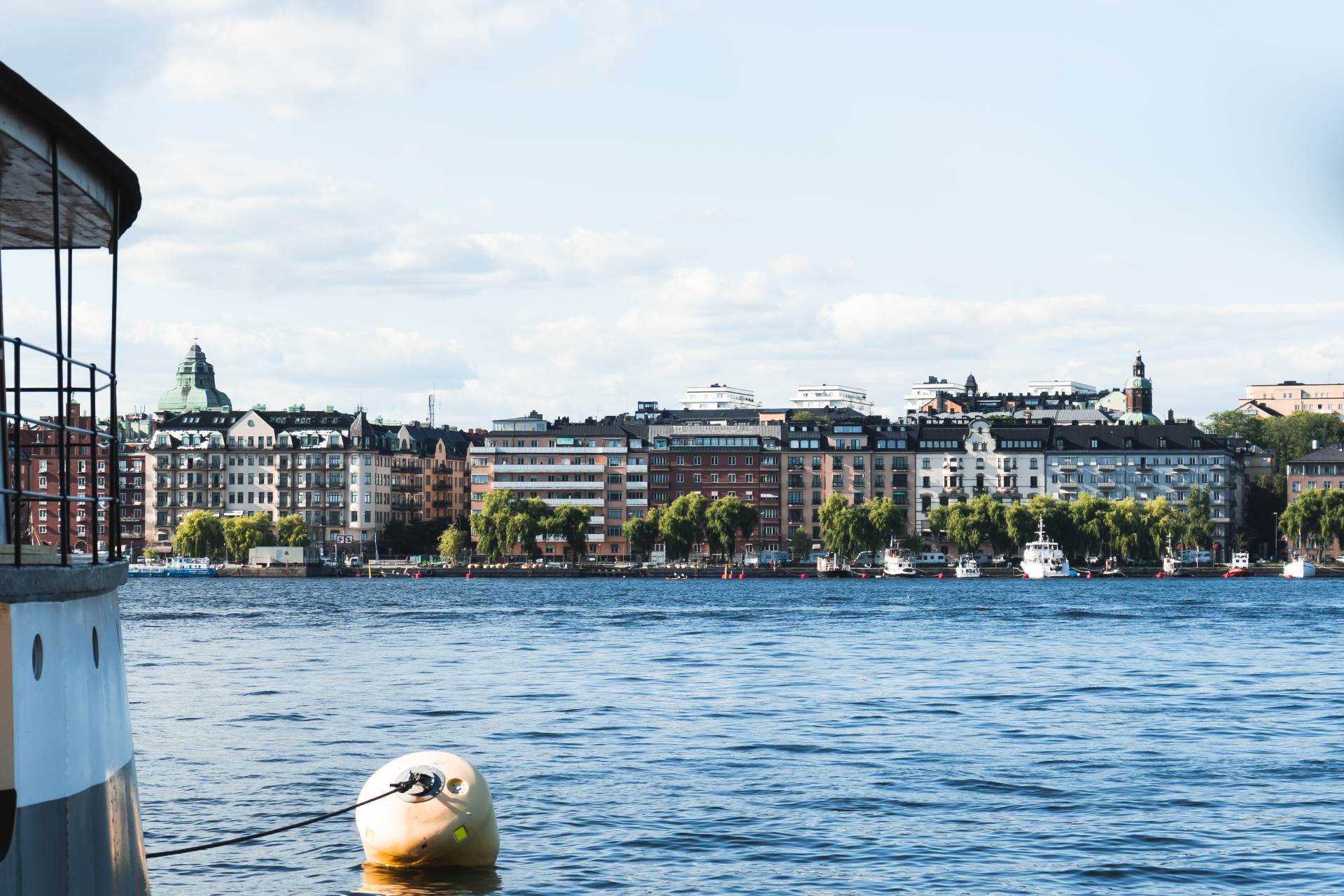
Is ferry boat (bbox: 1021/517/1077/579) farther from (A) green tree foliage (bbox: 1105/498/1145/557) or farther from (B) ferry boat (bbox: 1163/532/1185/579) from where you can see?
(B) ferry boat (bbox: 1163/532/1185/579)

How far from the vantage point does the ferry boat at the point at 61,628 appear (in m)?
11.6

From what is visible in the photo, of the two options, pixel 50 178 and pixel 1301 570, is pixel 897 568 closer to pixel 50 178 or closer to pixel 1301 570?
pixel 1301 570

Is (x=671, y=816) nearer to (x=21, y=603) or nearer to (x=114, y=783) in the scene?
(x=114, y=783)

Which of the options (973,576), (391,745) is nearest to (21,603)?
(391,745)

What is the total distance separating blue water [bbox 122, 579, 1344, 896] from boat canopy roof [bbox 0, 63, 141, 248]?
29.9 feet

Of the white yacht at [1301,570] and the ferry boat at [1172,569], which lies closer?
the white yacht at [1301,570]

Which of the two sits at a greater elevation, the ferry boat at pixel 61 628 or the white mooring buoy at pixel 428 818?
the ferry boat at pixel 61 628

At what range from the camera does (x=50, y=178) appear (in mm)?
13023

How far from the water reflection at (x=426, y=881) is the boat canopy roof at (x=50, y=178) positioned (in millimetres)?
8945

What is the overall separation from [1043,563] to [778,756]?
527 ft

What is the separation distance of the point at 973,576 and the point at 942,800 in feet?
547

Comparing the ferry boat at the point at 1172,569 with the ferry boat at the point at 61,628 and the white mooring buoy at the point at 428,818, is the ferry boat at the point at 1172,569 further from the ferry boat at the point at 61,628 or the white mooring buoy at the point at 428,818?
the ferry boat at the point at 61,628

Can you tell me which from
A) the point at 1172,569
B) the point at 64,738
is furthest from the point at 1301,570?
the point at 64,738

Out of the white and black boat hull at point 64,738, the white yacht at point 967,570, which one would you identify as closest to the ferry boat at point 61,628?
the white and black boat hull at point 64,738
